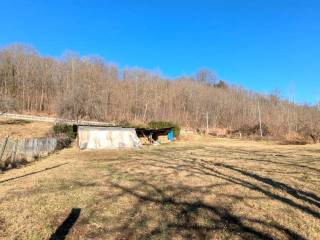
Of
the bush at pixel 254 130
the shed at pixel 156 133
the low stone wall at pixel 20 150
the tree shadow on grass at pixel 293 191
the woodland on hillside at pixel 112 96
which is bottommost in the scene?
the tree shadow on grass at pixel 293 191

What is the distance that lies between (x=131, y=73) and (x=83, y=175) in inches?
1759

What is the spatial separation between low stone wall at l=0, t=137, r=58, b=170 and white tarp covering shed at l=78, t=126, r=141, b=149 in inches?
136

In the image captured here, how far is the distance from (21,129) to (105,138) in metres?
11.0

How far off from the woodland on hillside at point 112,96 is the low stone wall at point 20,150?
20.4 metres

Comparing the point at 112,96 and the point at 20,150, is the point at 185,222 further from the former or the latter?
the point at 112,96

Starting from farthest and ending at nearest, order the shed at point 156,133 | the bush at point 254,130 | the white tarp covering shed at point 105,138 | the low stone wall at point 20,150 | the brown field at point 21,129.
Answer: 1. the bush at point 254,130
2. the shed at point 156,133
3. the brown field at point 21,129
4. the white tarp covering shed at point 105,138
5. the low stone wall at point 20,150

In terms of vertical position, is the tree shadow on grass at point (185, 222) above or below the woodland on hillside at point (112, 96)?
below

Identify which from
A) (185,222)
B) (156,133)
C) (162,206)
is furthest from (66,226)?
(156,133)

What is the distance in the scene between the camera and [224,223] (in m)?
4.34

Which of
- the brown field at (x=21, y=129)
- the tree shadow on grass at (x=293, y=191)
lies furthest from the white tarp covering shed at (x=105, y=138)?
the tree shadow on grass at (x=293, y=191)

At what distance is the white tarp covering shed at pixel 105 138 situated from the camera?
58.9 ft

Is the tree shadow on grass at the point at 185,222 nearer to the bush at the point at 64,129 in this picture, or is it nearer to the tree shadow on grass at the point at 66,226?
the tree shadow on grass at the point at 66,226

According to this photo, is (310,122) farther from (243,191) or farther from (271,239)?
(271,239)

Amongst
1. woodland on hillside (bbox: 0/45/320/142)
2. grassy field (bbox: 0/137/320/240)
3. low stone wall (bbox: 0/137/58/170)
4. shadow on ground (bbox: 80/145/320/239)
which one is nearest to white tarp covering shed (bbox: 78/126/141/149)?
low stone wall (bbox: 0/137/58/170)
